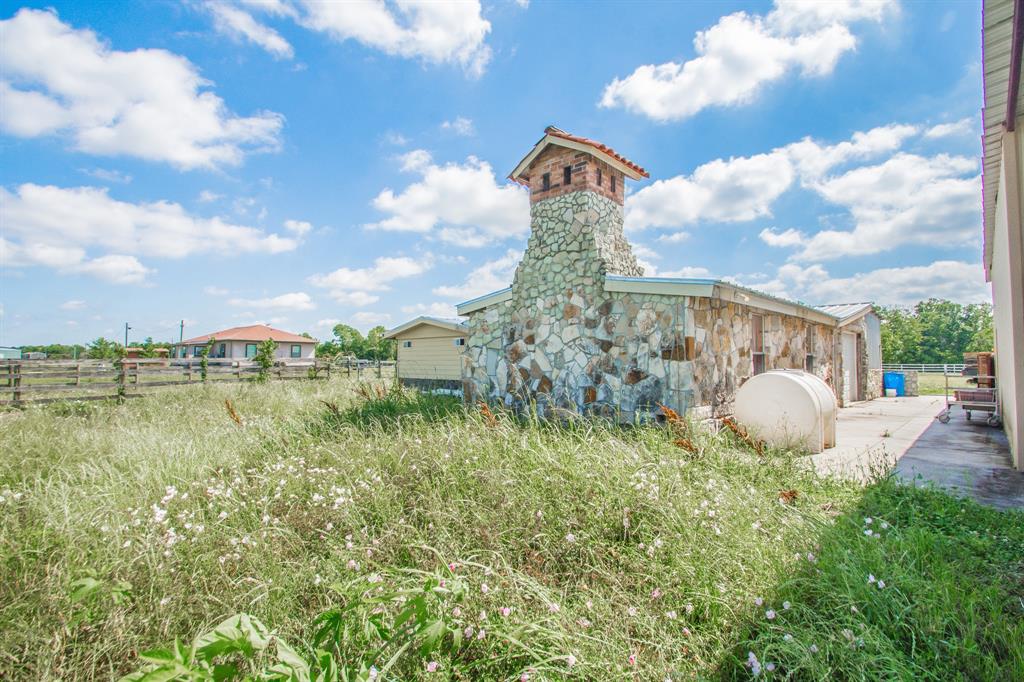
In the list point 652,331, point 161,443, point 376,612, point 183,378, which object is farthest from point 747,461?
point 183,378

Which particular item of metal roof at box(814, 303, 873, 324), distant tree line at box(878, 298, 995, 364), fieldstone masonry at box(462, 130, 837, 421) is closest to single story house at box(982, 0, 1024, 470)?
fieldstone masonry at box(462, 130, 837, 421)

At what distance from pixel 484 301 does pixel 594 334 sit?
9.20 ft

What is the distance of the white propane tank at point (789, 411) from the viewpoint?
7082mm

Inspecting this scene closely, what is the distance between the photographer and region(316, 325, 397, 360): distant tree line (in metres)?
52.8

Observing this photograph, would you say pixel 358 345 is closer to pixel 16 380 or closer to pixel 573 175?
pixel 16 380

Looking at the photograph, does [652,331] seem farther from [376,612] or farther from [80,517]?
[80,517]

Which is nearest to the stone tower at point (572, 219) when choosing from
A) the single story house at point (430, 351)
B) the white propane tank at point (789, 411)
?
the white propane tank at point (789, 411)

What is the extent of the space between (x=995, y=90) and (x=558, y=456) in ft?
19.8

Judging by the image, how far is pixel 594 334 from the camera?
852 cm

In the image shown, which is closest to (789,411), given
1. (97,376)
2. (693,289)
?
(693,289)

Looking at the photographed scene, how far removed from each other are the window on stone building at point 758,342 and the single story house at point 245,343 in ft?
127

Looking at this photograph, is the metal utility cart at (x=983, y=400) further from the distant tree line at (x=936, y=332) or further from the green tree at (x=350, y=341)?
the green tree at (x=350, y=341)

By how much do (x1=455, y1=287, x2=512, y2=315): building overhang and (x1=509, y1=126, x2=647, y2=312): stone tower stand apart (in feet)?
0.66

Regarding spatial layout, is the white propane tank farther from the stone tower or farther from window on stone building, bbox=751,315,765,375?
the stone tower
